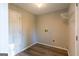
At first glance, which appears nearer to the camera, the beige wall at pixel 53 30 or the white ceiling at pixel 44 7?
the white ceiling at pixel 44 7

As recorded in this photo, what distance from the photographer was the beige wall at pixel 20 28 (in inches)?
60.6

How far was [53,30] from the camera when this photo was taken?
1727mm

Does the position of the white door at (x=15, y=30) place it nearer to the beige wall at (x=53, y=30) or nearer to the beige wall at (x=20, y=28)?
the beige wall at (x=20, y=28)

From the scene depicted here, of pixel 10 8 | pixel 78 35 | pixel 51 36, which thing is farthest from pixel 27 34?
pixel 78 35

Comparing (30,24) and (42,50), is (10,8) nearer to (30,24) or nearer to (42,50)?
(30,24)

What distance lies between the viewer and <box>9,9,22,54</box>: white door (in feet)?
4.99

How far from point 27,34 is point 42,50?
1.30 feet

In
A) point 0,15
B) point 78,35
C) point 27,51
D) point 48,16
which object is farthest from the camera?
point 48,16

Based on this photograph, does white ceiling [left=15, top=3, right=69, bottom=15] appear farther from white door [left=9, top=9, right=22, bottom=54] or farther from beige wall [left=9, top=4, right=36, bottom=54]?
white door [left=9, top=9, right=22, bottom=54]

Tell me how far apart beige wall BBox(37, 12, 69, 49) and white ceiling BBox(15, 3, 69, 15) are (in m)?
0.08

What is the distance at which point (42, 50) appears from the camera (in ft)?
5.47

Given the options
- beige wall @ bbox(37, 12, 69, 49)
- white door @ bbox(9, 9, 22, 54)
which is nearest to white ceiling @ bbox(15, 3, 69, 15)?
beige wall @ bbox(37, 12, 69, 49)

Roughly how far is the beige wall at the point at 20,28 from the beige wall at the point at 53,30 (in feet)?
0.46

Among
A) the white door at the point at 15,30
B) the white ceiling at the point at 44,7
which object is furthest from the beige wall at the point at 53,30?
the white door at the point at 15,30
